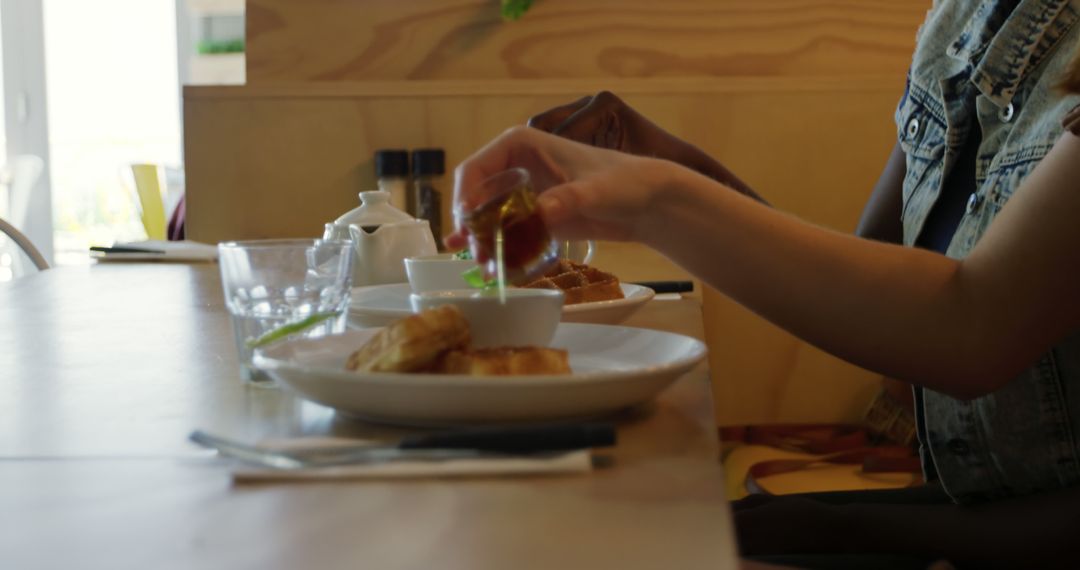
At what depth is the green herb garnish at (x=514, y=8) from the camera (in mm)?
2357

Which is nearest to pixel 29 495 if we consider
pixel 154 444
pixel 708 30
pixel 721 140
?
pixel 154 444

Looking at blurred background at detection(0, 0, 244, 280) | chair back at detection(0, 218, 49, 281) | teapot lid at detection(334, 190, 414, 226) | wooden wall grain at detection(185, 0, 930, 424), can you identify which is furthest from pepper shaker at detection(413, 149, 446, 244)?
blurred background at detection(0, 0, 244, 280)

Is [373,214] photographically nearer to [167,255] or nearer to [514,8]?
[167,255]

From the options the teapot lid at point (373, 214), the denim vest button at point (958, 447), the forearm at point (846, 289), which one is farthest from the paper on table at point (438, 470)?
the teapot lid at point (373, 214)

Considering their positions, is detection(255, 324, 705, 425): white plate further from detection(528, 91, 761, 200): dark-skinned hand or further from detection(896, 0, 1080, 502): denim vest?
detection(528, 91, 761, 200): dark-skinned hand

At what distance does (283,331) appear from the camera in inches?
30.5

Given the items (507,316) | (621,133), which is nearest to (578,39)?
(621,133)

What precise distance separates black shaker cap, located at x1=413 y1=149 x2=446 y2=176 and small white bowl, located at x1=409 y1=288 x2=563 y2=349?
1529 mm

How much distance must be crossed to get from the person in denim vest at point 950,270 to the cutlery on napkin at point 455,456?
0.67 feet

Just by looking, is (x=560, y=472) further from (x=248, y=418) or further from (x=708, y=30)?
(x=708, y=30)

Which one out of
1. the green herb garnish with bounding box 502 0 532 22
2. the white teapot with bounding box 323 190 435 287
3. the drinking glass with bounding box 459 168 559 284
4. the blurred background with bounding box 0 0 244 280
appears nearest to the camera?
the drinking glass with bounding box 459 168 559 284

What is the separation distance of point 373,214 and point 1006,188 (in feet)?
2.65

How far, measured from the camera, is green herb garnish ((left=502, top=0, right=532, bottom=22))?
2.36 metres

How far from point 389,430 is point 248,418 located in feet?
0.35
